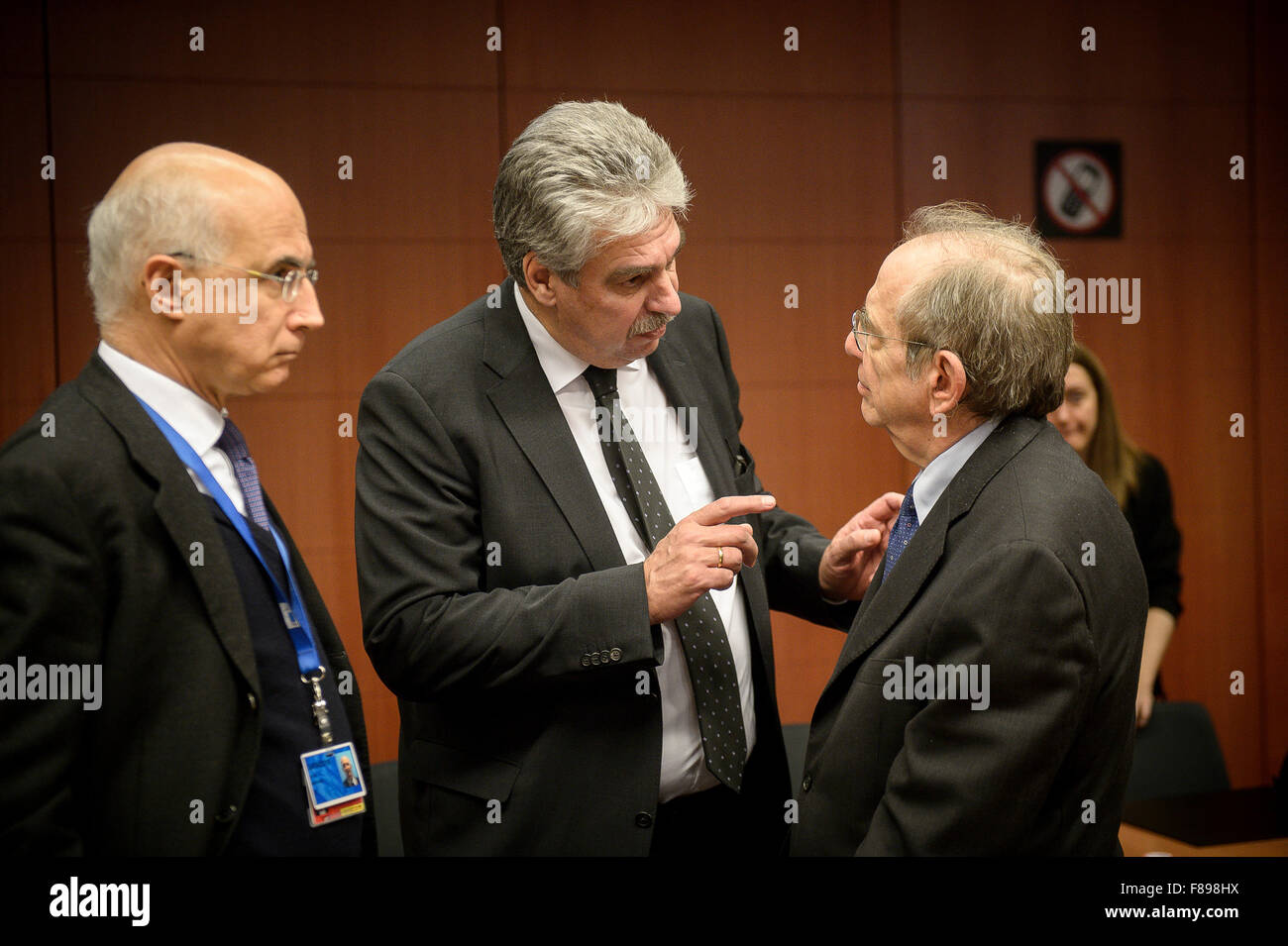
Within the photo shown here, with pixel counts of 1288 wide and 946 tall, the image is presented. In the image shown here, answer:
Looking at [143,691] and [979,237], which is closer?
[143,691]

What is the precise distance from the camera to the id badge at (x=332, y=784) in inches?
57.6

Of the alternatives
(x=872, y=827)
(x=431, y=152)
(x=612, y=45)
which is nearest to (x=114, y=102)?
(x=431, y=152)

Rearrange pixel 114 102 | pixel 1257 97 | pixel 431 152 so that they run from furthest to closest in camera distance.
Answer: pixel 1257 97, pixel 431 152, pixel 114 102

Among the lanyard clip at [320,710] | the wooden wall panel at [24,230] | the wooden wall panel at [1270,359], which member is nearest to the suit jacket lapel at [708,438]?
the lanyard clip at [320,710]

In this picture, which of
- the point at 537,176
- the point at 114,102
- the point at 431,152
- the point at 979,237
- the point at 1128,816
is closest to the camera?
the point at 979,237

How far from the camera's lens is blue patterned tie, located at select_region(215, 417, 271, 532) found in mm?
1543

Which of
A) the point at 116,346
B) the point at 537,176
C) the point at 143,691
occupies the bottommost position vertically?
the point at 143,691

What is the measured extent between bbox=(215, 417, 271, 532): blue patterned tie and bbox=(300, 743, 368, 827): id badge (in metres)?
0.34

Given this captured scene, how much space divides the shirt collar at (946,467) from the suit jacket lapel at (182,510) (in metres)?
0.97

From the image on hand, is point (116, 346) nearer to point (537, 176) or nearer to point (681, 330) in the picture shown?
point (537, 176)

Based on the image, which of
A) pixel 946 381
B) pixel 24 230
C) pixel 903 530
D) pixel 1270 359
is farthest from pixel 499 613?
pixel 1270 359

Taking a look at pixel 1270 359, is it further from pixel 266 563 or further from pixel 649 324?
pixel 266 563
